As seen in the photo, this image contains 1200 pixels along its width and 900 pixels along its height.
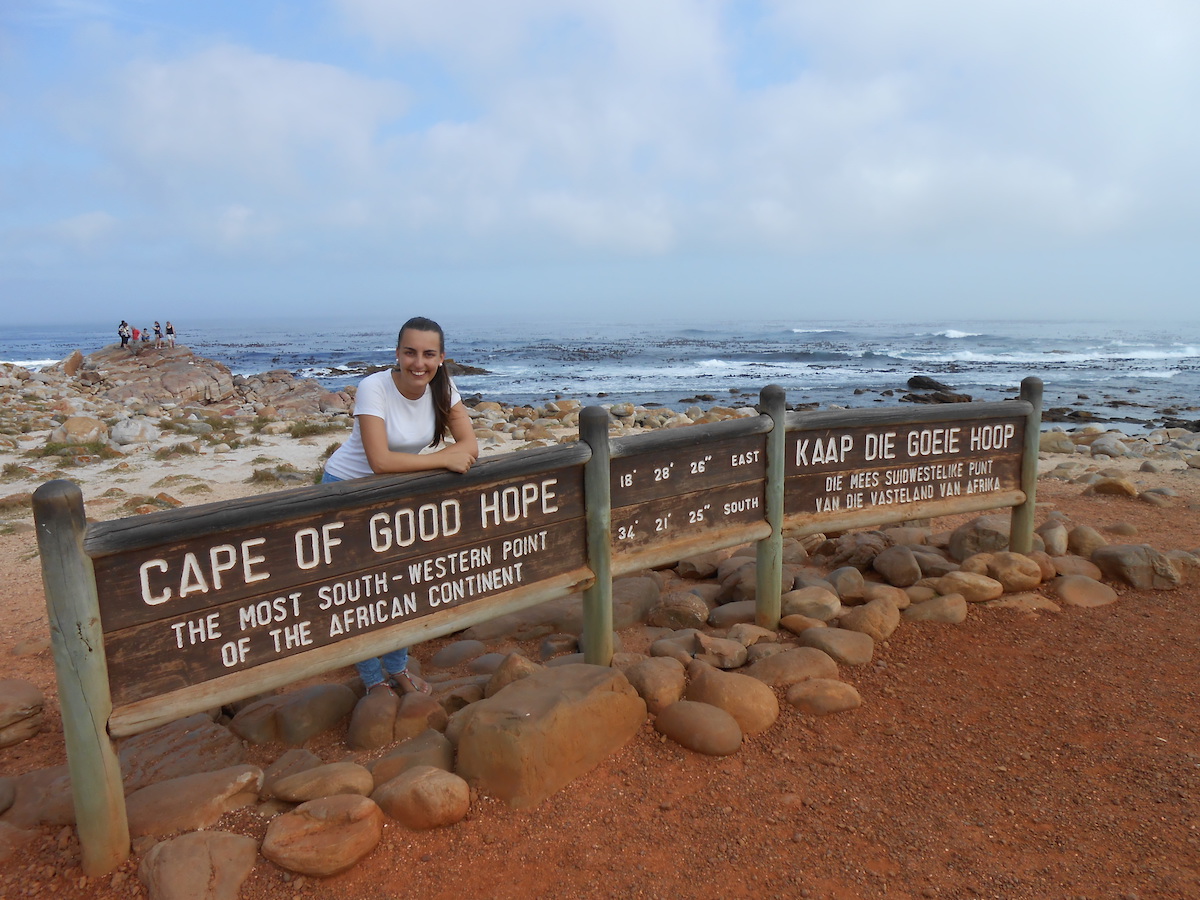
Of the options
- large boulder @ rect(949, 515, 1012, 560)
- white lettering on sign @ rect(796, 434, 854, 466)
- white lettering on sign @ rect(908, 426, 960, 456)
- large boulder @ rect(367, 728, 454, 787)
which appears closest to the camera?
large boulder @ rect(367, 728, 454, 787)

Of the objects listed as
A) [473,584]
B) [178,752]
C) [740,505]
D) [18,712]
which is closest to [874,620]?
[740,505]

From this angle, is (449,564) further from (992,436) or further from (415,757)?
(992,436)

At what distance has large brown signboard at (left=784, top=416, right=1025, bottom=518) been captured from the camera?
14.8 ft

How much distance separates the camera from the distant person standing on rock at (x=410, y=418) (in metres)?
3.09

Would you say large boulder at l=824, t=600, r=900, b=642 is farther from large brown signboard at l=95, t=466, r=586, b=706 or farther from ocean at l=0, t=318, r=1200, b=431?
ocean at l=0, t=318, r=1200, b=431

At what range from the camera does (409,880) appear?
252 cm

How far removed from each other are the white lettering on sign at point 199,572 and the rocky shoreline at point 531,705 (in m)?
0.80

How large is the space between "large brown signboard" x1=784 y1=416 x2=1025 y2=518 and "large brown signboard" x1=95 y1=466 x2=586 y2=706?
1.52 meters

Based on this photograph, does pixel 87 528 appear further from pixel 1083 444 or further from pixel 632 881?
pixel 1083 444

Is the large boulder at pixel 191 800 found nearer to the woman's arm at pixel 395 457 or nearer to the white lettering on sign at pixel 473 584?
the white lettering on sign at pixel 473 584

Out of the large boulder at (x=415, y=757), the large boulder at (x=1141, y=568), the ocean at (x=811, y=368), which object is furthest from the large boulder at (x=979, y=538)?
the ocean at (x=811, y=368)

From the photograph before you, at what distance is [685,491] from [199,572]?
7.51ft

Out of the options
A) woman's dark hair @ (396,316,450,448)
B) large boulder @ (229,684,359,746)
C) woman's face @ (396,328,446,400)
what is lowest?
large boulder @ (229,684,359,746)

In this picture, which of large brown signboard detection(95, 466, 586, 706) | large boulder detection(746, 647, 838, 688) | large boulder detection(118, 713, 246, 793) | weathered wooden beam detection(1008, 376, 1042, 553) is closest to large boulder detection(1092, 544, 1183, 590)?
weathered wooden beam detection(1008, 376, 1042, 553)
